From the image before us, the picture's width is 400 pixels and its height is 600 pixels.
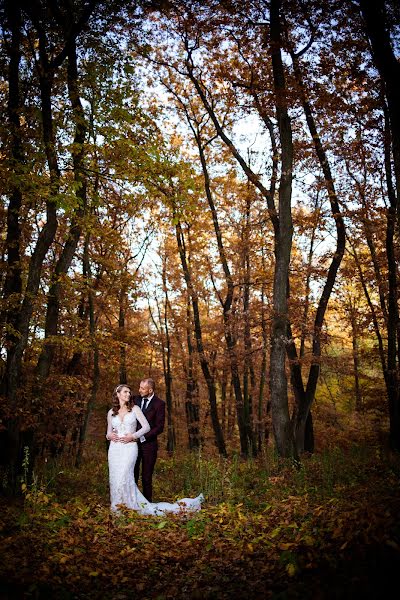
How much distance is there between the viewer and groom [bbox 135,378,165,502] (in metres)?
7.45

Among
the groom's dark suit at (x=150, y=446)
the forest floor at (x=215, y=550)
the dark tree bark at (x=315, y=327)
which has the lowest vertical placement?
the forest floor at (x=215, y=550)

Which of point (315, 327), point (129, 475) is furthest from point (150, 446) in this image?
point (315, 327)

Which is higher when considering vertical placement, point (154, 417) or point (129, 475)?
point (154, 417)

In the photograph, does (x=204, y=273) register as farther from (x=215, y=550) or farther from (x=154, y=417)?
(x=215, y=550)

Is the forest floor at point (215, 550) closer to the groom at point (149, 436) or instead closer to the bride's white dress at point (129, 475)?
the bride's white dress at point (129, 475)

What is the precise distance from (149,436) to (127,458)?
0.58 m

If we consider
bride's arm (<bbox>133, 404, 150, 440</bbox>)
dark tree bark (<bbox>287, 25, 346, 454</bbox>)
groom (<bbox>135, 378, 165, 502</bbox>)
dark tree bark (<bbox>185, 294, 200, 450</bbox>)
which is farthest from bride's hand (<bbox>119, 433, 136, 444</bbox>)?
dark tree bark (<bbox>185, 294, 200, 450</bbox>)

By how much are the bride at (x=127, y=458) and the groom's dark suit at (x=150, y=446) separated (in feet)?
0.80

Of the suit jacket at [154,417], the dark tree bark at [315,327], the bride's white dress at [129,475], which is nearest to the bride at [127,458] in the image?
the bride's white dress at [129,475]

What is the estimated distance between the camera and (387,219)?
13492 mm

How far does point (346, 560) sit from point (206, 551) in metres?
1.71

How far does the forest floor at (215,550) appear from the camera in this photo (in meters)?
3.30

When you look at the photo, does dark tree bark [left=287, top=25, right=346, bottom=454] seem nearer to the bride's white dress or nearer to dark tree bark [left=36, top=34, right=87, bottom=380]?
the bride's white dress

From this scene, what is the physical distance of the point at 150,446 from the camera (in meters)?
7.59
